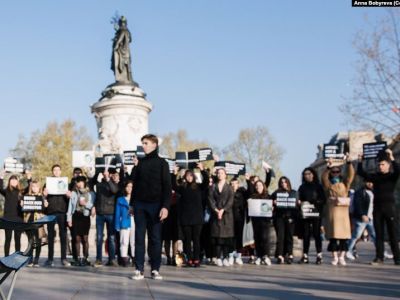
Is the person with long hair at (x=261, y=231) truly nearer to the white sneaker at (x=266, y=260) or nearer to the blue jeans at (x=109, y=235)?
the white sneaker at (x=266, y=260)

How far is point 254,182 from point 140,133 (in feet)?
49.9

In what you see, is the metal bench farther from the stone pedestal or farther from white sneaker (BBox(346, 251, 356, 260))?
the stone pedestal

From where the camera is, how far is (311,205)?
41.4ft

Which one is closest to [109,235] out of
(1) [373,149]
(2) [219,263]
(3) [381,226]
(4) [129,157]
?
(2) [219,263]

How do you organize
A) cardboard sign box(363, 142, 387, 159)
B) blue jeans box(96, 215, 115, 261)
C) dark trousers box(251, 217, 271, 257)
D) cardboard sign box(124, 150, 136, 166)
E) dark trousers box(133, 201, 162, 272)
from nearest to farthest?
dark trousers box(133, 201, 162, 272) < blue jeans box(96, 215, 115, 261) < dark trousers box(251, 217, 271, 257) < cardboard sign box(363, 142, 387, 159) < cardboard sign box(124, 150, 136, 166)

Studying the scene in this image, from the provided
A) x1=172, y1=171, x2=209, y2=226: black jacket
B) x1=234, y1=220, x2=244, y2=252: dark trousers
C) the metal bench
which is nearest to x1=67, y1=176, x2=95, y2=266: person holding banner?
x1=172, y1=171, x2=209, y2=226: black jacket

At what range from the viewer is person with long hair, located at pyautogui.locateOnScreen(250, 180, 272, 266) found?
40.9 feet

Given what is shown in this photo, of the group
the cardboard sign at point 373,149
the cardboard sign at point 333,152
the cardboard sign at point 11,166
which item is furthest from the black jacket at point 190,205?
the cardboard sign at point 11,166

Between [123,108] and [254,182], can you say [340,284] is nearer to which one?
[254,182]

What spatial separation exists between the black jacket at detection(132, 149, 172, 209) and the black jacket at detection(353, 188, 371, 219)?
20.9 ft

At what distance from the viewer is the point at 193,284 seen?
26.3 feet

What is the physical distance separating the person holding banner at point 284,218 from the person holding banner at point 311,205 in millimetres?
246

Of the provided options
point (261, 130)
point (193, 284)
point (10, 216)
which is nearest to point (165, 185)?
point (193, 284)

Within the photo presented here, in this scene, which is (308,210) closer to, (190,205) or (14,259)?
(190,205)
